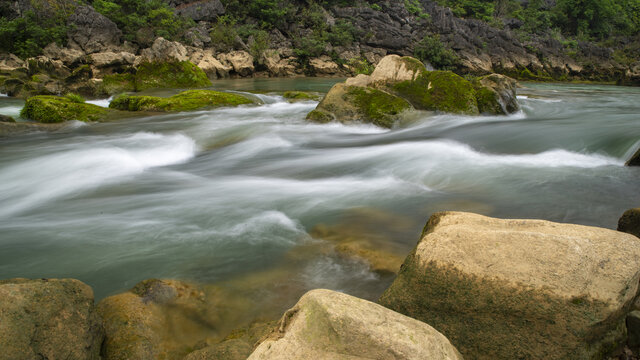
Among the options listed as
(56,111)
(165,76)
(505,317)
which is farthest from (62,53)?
(505,317)

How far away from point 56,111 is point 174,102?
9.71ft

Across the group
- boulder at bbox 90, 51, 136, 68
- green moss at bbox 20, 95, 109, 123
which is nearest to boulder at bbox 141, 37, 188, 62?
boulder at bbox 90, 51, 136, 68

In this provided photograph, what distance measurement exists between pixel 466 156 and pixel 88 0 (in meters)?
39.6

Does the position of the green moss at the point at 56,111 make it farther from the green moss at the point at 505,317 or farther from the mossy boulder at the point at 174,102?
the green moss at the point at 505,317

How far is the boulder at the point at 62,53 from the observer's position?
75.6 ft

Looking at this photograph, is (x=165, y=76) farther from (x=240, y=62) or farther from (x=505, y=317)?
(x=505, y=317)

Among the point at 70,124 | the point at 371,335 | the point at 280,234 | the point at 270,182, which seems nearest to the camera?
the point at 371,335

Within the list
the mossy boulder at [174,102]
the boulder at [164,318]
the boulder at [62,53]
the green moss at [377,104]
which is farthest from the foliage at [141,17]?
the boulder at [164,318]

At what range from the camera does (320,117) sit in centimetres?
980

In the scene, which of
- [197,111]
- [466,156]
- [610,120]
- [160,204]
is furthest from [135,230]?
[610,120]

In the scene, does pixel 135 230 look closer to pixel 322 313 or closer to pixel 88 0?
pixel 322 313

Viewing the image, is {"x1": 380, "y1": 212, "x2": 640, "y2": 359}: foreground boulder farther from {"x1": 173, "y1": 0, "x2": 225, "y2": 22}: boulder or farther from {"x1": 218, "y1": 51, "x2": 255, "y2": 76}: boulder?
{"x1": 173, "y1": 0, "x2": 225, "y2": 22}: boulder

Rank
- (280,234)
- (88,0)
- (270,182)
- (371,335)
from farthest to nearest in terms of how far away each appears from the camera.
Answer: (88,0) → (270,182) → (280,234) → (371,335)

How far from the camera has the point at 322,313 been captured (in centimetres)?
175
